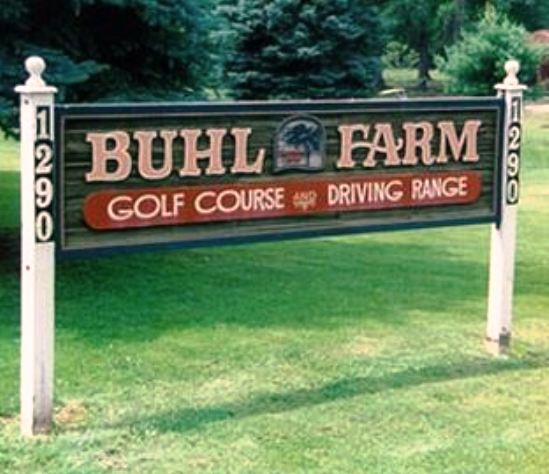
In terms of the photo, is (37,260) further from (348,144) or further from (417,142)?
(417,142)

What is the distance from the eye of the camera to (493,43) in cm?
2625

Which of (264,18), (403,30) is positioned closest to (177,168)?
(264,18)

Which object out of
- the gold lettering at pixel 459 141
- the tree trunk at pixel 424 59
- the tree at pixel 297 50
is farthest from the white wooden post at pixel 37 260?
the tree trunk at pixel 424 59

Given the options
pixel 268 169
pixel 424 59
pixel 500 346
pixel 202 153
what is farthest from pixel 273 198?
pixel 424 59

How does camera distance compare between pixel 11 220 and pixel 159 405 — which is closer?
pixel 159 405

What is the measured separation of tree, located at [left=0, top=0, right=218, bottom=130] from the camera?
8320 mm

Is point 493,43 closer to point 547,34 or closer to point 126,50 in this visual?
point 126,50

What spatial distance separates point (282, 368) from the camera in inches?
262

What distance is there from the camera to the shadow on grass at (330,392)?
5.66 metres

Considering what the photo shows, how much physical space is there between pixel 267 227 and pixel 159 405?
3.66 feet

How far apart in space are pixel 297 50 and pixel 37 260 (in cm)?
1589

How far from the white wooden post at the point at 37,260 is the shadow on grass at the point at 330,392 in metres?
0.43

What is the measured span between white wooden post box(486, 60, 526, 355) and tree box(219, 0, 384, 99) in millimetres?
13548

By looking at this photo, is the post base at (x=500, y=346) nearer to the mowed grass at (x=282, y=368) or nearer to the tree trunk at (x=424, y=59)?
the mowed grass at (x=282, y=368)
